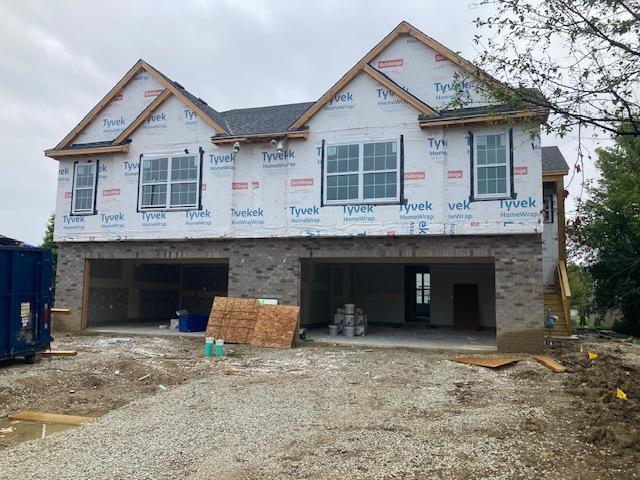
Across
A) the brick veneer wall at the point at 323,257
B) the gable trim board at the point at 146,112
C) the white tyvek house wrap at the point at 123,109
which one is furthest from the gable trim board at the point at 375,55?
the white tyvek house wrap at the point at 123,109

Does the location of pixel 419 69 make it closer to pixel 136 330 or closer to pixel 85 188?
pixel 85 188

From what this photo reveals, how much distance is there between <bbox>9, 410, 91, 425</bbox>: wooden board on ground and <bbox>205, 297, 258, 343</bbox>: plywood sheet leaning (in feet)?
24.3

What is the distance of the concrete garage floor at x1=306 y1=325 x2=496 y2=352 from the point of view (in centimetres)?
1459

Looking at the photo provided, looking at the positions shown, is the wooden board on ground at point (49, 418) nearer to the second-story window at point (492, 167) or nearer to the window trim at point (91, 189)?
the second-story window at point (492, 167)

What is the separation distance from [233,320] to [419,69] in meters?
9.08

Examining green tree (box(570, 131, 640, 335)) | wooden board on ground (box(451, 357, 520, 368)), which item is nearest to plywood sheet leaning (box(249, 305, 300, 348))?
wooden board on ground (box(451, 357, 520, 368))

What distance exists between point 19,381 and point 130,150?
9.76 m

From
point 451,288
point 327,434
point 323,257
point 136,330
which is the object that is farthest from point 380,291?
point 327,434

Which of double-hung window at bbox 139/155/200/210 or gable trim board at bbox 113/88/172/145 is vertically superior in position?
gable trim board at bbox 113/88/172/145

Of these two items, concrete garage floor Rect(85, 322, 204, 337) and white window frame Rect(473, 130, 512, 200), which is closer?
white window frame Rect(473, 130, 512, 200)

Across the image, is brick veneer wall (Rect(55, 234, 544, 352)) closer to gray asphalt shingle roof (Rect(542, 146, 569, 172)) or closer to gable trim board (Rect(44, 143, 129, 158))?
gable trim board (Rect(44, 143, 129, 158))

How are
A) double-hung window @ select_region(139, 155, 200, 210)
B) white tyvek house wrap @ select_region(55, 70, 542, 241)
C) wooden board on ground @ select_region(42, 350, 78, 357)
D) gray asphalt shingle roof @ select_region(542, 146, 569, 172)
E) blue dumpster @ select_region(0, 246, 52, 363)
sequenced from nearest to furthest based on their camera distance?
blue dumpster @ select_region(0, 246, 52, 363) → wooden board on ground @ select_region(42, 350, 78, 357) → white tyvek house wrap @ select_region(55, 70, 542, 241) → double-hung window @ select_region(139, 155, 200, 210) → gray asphalt shingle roof @ select_region(542, 146, 569, 172)

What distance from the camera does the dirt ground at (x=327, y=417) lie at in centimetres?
535

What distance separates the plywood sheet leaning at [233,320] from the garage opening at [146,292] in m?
2.78
